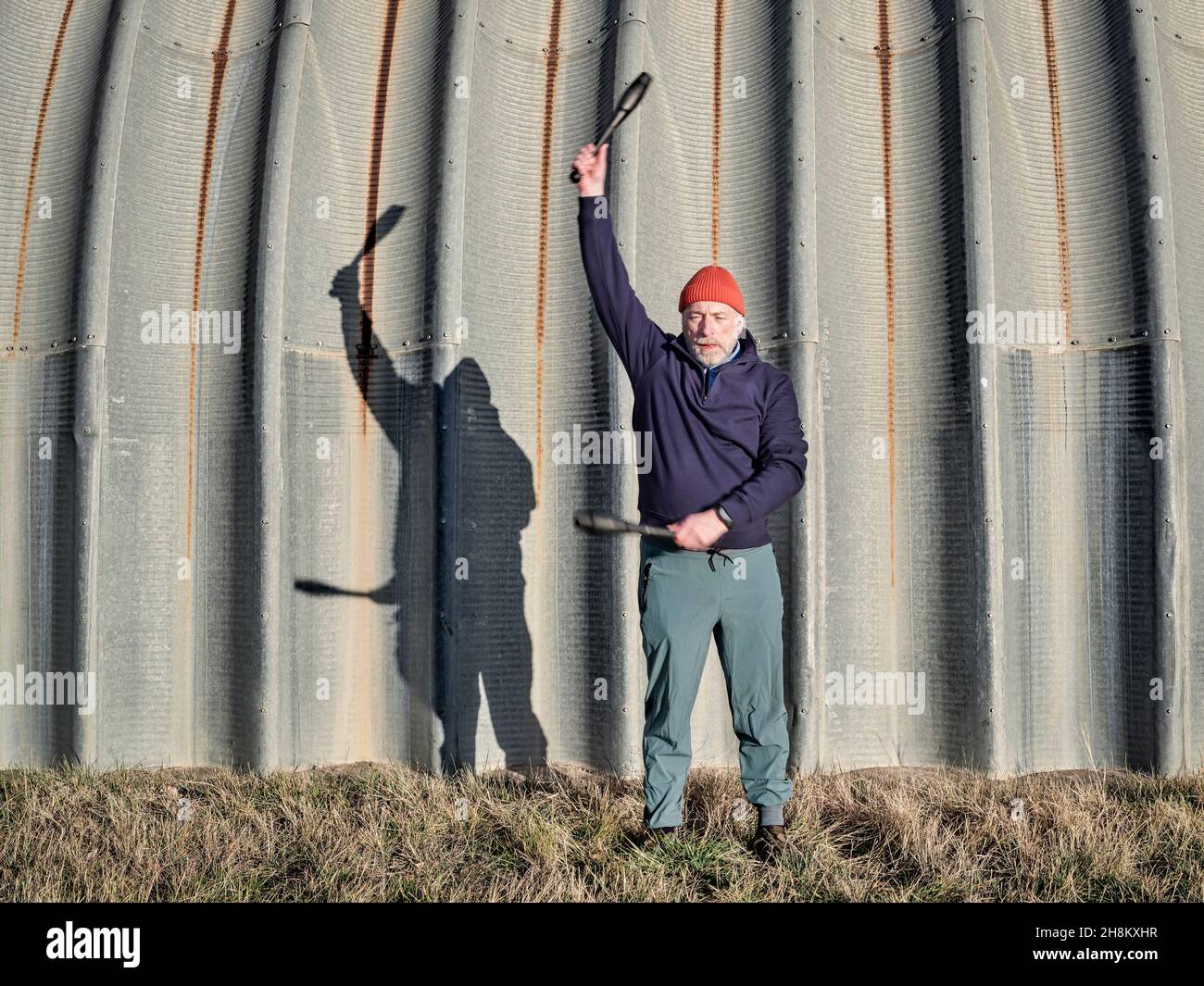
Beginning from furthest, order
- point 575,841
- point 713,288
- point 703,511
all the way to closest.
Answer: point 575,841 < point 713,288 < point 703,511

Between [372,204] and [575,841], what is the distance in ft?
13.0

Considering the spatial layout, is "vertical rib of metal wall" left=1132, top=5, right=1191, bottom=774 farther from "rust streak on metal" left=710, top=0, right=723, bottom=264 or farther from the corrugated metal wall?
"rust streak on metal" left=710, top=0, right=723, bottom=264

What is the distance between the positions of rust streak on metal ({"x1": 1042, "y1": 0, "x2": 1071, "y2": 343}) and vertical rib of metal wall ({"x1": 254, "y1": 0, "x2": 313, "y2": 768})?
15.3ft

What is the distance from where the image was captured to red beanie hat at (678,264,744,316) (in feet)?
12.2

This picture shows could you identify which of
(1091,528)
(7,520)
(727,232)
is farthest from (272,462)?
(1091,528)

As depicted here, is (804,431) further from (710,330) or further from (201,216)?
(201,216)

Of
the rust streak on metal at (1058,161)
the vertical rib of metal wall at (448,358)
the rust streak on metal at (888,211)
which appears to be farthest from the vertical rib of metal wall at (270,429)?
the rust streak on metal at (1058,161)

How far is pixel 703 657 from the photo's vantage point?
376cm

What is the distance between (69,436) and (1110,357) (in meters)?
6.21

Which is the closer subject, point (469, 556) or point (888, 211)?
point (469, 556)

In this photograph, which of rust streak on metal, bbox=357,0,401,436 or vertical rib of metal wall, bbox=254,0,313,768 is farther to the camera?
rust streak on metal, bbox=357,0,401,436

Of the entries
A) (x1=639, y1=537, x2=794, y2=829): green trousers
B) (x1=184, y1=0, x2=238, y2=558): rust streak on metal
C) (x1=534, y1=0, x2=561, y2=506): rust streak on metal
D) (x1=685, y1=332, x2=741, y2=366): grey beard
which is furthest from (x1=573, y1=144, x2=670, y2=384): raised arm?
(x1=184, y1=0, x2=238, y2=558): rust streak on metal

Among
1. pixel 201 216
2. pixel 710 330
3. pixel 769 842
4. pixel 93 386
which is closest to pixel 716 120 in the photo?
pixel 710 330

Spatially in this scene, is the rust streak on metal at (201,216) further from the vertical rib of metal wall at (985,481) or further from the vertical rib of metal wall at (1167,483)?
the vertical rib of metal wall at (1167,483)
